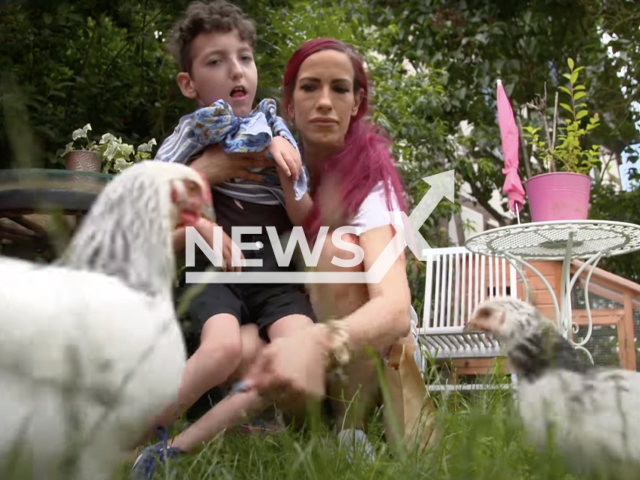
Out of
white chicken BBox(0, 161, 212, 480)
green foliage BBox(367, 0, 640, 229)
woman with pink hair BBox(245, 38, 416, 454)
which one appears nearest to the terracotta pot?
woman with pink hair BBox(245, 38, 416, 454)

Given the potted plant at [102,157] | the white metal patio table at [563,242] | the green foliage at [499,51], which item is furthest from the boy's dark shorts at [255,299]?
the green foliage at [499,51]

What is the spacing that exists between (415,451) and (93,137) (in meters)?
2.92

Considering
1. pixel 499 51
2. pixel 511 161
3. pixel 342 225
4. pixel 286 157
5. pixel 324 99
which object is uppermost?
pixel 499 51

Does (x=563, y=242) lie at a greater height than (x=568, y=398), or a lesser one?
greater

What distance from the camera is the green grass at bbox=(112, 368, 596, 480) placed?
89cm

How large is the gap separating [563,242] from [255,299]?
1.99 m

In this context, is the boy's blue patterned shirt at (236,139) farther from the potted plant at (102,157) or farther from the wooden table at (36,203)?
the potted plant at (102,157)

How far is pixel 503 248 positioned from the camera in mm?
3373

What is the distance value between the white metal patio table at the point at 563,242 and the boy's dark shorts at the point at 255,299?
1.52m

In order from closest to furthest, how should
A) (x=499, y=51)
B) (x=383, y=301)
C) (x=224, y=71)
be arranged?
(x=383, y=301)
(x=224, y=71)
(x=499, y=51)

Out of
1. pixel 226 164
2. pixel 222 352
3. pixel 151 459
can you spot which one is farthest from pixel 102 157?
pixel 151 459

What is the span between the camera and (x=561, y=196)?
317cm

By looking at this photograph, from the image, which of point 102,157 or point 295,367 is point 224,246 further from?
point 102,157

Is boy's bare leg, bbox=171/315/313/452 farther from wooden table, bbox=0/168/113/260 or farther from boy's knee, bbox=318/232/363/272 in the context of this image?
wooden table, bbox=0/168/113/260
